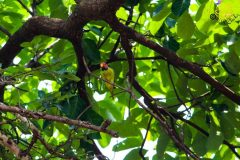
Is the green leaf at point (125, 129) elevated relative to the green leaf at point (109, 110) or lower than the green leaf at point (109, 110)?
lower

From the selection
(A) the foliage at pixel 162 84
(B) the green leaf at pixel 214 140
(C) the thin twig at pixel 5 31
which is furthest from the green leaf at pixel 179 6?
(C) the thin twig at pixel 5 31

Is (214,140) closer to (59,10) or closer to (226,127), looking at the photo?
(226,127)

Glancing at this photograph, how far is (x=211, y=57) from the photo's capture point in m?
1.75

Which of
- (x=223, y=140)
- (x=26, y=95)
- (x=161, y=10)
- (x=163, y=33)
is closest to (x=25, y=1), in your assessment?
(x=26, y=95)

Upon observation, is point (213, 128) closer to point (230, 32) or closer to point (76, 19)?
point (230, 32)

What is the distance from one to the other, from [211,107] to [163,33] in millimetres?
303

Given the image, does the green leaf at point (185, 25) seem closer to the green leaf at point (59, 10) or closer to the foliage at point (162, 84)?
the foliage at point (162, 84)

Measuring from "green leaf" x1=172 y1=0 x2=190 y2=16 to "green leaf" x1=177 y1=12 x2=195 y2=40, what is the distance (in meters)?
0.13

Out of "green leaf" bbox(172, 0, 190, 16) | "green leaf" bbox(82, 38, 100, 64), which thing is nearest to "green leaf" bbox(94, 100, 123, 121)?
"green leaf" bbox(82, 38, 100, 64)

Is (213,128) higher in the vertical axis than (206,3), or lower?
lower

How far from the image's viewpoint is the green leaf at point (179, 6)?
135 centimetres

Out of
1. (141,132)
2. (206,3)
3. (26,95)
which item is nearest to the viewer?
(206,3)

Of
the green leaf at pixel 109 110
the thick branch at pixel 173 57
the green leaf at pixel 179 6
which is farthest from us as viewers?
the green leaf at pixel 109 110

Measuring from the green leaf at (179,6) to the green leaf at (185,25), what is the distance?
0.13 m
